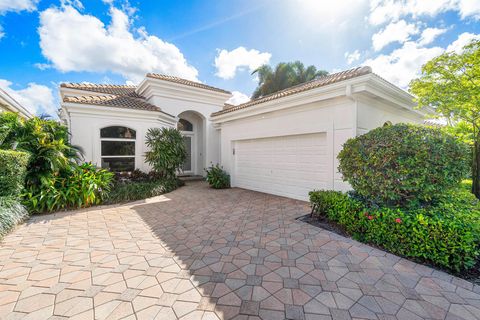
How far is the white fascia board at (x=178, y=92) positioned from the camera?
10992 millimetres

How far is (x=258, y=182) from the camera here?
8742mm

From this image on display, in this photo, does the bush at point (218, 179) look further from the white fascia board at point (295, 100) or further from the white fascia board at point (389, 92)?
the white fascia board at point (389, 92)

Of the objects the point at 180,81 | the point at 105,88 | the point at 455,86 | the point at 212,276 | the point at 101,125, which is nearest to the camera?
the point at 212,276

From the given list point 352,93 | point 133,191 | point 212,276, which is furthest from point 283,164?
point 133,191

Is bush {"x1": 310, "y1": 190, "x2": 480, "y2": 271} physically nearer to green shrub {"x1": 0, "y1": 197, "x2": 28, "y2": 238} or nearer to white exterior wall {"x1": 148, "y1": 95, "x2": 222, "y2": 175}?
green shrub {"x1": 0, "y1": 197, "x2": 28, "y2": 238}

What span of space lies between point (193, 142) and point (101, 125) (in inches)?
223

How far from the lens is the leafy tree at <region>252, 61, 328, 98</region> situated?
65.2ft

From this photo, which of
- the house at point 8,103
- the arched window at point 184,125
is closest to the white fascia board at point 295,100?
the arched window at point 184,125

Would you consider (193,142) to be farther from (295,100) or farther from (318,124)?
(318,124)

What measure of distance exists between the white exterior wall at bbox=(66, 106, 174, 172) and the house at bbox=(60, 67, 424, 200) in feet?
0.11

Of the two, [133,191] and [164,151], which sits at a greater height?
[164,151]

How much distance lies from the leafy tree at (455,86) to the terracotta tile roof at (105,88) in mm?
13838

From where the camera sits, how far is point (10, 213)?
4613 mm

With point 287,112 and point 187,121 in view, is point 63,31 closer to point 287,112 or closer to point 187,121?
point 187,121
